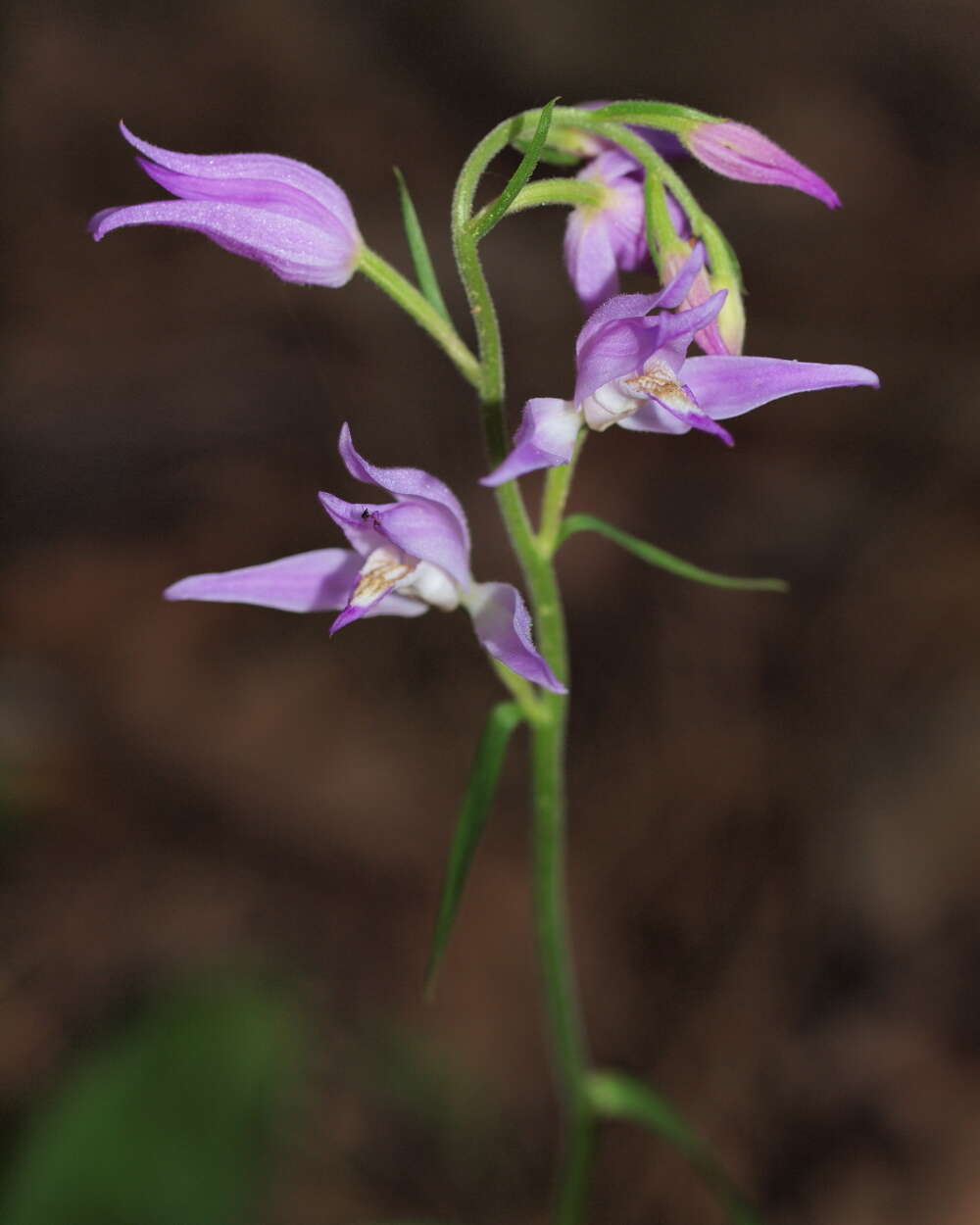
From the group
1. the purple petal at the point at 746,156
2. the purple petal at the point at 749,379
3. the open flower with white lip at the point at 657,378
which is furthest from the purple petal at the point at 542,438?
the purple petal at the point at 746,156

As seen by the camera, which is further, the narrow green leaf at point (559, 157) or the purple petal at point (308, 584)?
the purple petal at point (308, 584)

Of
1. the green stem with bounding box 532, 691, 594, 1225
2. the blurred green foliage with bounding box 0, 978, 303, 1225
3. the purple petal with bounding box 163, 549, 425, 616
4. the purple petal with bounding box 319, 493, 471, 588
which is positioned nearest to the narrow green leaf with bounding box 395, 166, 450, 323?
the purple petal with bounding box 319, 493, 471, 588

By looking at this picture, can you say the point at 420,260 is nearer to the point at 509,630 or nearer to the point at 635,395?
the point at 635,395

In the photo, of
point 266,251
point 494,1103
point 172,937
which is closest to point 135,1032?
point 172,937

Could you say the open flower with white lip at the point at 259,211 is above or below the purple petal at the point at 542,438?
above

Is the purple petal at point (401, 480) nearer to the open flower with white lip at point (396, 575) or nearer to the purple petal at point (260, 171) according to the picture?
the open flower with white lip at point (396, 575)

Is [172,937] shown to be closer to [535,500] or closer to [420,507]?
[535,500]

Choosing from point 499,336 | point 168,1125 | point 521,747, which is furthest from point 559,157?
point 521,747
